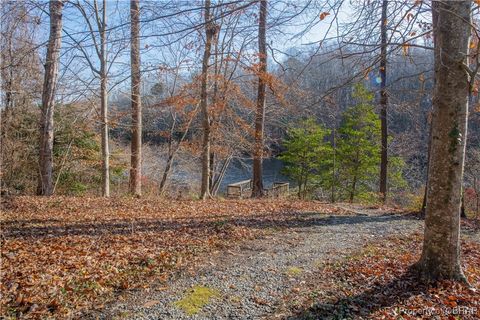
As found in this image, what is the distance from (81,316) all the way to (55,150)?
31.5 feet

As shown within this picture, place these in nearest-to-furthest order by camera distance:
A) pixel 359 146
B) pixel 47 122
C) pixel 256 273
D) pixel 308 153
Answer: pixel 256 273, pixel 47 122, pixel 359 146, pixel 308 153

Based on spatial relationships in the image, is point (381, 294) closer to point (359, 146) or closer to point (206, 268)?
point (206, 268)

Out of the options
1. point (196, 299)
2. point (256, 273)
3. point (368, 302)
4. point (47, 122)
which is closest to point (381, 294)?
point (368, 302)

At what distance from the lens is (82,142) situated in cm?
1127

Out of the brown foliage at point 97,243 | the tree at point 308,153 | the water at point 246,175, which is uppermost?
the tree at point 308,153

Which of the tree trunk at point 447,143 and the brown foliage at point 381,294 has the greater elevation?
the tree trunk at point 447,143

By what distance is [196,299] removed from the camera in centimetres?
299

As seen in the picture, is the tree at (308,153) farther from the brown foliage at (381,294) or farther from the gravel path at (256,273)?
the brown foliage at (381,294)

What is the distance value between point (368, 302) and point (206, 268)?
178cm

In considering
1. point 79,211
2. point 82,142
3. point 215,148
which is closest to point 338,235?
point 79,211

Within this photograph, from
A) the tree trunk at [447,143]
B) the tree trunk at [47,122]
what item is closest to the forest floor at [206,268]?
the tree trunk at [447,143]

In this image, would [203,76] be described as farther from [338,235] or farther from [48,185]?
[338,235]

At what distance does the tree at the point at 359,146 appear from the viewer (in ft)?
47.0

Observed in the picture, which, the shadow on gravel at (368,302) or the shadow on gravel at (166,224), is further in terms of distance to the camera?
the shadow on gravel at (166,224)
